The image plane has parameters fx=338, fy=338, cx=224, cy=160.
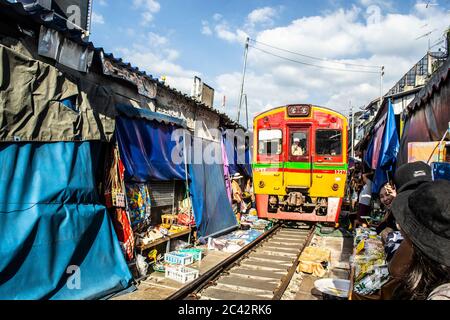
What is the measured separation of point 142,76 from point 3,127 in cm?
374

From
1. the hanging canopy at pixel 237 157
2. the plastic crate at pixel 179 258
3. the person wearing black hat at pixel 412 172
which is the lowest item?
the plastic crate at pixel 179 258

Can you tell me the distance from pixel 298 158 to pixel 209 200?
9.78 feet

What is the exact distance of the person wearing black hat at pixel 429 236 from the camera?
152 cm

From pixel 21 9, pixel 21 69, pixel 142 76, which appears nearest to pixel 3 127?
pixel 21 69

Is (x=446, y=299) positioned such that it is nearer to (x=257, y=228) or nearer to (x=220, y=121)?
(x=257, y=228)

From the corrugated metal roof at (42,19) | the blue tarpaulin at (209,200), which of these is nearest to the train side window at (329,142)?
the blue tarpaulin at (209,200)

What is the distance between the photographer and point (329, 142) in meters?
9.85

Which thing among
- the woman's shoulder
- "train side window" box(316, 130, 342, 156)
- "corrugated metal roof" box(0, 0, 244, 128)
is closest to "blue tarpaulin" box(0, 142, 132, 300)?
"corrugated metal roof" box(0, 0, 244, 128)

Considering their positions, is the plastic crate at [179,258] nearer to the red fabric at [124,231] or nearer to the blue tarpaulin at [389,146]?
the red fabric at [124,231]

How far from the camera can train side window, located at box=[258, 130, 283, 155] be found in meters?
10.3

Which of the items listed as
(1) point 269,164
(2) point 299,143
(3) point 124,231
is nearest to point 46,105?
(3) point 124,231

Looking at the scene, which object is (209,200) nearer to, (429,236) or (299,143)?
(299,143)

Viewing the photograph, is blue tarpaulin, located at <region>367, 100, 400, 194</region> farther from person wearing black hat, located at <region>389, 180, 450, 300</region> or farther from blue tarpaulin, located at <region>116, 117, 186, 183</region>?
person wearing black hat, located at <region>389, 180, 450, 300</region>

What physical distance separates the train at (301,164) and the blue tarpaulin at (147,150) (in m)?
3.13
